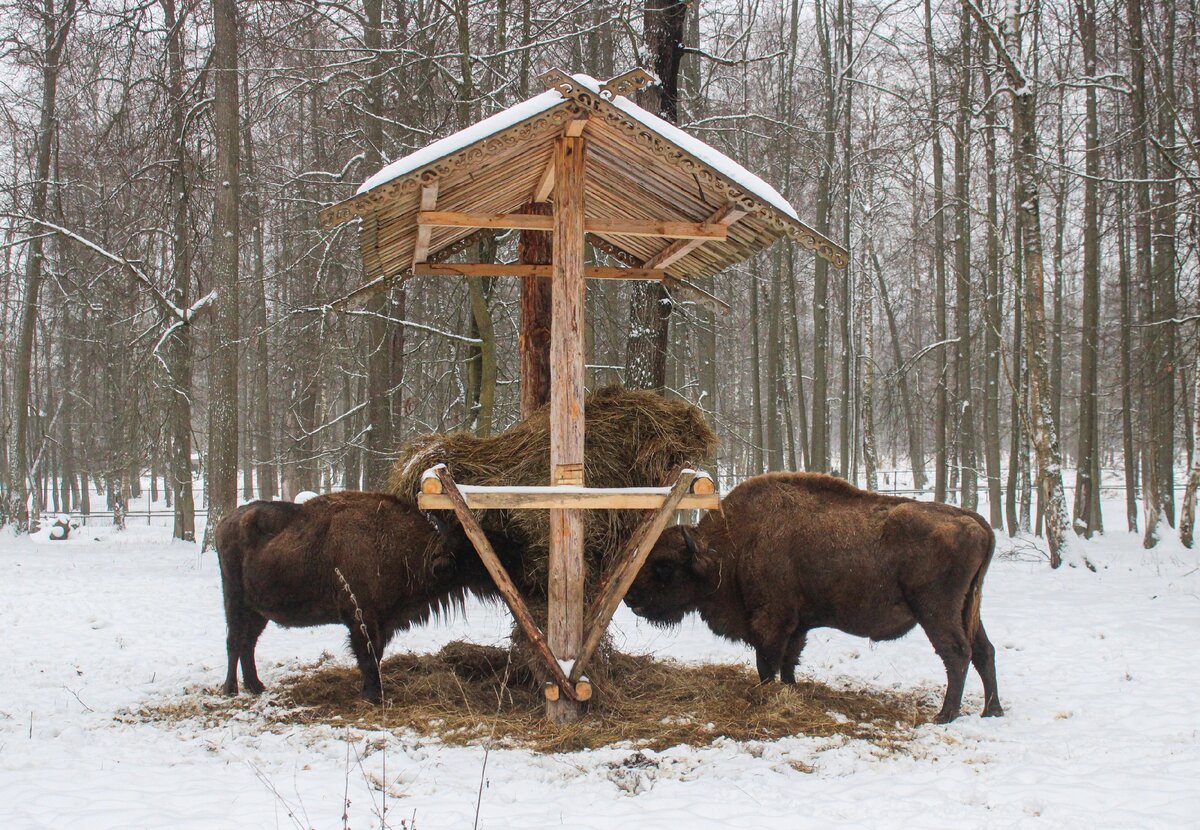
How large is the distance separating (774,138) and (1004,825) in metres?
13.9

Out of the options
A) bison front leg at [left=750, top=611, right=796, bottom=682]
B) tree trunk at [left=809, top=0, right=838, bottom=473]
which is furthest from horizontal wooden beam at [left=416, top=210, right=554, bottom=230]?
tree trunk at [left=809, top=0, right=838, bottom=473]

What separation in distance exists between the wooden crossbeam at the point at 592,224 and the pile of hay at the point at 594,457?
1.36 m

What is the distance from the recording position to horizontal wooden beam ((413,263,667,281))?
314 inches

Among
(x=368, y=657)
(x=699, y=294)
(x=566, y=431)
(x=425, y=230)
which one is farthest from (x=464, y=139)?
(x=368, y=657)

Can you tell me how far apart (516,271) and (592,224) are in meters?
1.24

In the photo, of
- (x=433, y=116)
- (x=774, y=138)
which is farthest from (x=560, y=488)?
(x=774, y=138)

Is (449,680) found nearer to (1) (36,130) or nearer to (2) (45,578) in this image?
(2) (45,578)

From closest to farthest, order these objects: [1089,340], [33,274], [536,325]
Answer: [536,325] → [1089,340] → [33,274]

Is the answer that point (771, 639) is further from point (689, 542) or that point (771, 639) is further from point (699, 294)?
point (699, 294)

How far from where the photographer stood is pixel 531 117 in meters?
6.17

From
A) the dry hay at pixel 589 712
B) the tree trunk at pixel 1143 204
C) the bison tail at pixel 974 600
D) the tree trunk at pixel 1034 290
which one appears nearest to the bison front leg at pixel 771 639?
the dry hay at pixel 589 712

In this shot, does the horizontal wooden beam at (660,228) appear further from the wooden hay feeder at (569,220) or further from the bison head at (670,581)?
the bison head at (670,581)

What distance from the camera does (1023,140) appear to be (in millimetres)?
13805

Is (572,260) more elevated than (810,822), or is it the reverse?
(572,260)
